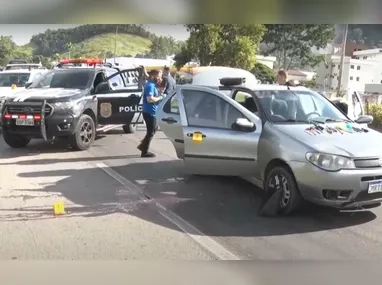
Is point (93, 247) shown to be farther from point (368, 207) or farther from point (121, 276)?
point (368, 207)

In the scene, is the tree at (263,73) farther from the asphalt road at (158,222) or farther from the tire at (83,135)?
the tire at (83,135)

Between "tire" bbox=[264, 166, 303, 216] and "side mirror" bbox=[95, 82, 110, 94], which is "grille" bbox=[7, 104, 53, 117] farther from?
"tire" bbox=[264, 166, 303, 216]

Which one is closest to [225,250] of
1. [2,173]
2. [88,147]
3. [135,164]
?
[135,164]

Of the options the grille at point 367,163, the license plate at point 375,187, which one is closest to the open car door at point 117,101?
the grille at point 367,163

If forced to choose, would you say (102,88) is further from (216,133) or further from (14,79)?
(14,79)

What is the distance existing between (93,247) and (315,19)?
2874mm

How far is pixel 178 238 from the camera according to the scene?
4570 mm

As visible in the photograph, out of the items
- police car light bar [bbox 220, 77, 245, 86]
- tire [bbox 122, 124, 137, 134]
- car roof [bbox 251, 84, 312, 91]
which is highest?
police car light bar [bbox 220, 77, 245, 86]

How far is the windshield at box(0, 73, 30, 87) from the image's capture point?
12.4 metres

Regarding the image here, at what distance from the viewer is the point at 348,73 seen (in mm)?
6863

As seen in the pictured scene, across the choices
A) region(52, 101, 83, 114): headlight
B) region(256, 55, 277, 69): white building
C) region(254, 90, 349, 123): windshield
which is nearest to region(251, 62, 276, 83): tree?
region(256, 55, 277, 69): white building

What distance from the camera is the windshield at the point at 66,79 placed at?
9227mm

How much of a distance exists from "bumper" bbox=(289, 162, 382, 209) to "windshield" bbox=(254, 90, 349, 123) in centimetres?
90

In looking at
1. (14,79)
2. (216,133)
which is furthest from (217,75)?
(14,79)
